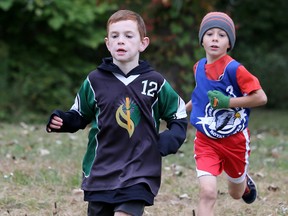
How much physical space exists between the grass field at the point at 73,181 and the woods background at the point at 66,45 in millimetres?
3352

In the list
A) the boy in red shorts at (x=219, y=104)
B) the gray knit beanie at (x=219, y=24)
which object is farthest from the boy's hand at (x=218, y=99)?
the gray knit beanie at (x=219, y=24)

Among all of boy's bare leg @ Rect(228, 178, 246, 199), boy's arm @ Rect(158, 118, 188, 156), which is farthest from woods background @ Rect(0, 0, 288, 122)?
boy's arm @ Rect(158, 118, 188, 156)

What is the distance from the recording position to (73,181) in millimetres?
6578

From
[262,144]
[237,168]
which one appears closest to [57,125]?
[237,168]

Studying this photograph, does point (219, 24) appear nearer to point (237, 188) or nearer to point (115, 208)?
point (237, 188)

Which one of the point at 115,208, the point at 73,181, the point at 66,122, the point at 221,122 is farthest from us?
the point at 73,181

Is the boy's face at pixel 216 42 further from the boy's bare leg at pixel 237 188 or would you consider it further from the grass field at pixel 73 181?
the grass field at pixel 73 181

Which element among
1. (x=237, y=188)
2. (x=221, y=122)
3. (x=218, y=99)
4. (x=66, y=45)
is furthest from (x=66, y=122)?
(x=66, y=45)

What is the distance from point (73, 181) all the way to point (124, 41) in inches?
109

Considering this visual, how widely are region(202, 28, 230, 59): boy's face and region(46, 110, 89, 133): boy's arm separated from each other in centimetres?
123

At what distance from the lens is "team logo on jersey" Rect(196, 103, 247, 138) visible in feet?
16.4

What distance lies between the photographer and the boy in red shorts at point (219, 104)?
4863 millimetres

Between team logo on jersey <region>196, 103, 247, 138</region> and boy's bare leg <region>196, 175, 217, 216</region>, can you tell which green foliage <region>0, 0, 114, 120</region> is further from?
boy's bare leg <region>196, 175, 217, 216</region>

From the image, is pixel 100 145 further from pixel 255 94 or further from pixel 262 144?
pixel 262 144
